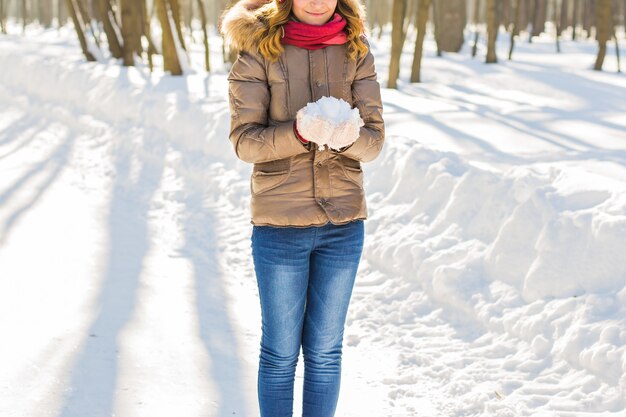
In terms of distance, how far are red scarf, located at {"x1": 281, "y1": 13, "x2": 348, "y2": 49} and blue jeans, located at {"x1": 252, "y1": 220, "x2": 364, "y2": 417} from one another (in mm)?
625

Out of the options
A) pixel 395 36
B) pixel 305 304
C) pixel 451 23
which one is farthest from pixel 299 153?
pixel 451 23

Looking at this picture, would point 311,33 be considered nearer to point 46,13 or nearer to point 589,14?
point 589,14

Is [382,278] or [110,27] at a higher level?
[110,27]

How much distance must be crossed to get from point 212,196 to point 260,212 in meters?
5.02

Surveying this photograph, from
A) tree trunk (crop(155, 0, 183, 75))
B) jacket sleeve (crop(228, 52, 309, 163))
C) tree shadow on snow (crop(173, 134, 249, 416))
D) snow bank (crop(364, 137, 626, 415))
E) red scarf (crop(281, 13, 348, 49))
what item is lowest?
tree shadow on snow (crop(173, 134, 249, 416))

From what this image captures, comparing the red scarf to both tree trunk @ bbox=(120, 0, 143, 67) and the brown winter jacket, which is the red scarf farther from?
tree trunk @ bbox=(120, 0, 143, 67)

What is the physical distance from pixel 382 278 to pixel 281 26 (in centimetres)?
308

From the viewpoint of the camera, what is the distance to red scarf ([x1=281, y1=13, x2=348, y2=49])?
259 cm

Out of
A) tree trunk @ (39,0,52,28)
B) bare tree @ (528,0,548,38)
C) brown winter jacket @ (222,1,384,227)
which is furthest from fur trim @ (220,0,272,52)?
tree trunk @ (39,0,52,28)

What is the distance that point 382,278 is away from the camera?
541 centimetres

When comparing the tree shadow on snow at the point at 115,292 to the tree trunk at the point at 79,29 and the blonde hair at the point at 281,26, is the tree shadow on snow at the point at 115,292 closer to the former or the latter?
the blonde hair at the point at 281,26

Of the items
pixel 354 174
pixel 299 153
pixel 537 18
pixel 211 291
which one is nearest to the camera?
pixel 299 153

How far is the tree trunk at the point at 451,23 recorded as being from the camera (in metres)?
18.8

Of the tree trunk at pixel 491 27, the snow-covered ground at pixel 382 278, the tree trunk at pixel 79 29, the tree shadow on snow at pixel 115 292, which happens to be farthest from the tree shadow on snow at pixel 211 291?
the tree trunk at pixel 79 29
